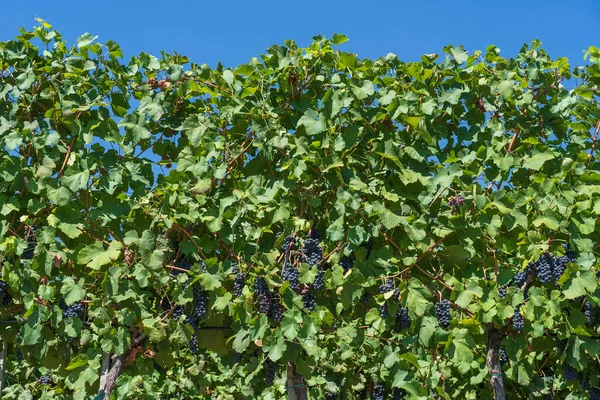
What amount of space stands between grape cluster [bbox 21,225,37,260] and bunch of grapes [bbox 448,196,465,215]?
8.77 feet

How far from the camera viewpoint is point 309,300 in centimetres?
492

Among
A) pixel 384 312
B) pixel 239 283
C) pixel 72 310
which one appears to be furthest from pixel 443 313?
pixel 72 310

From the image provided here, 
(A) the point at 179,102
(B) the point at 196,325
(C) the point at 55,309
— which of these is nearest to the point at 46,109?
(A) the point at 179,102

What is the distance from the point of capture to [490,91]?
18.1 feet

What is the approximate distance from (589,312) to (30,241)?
145 inches

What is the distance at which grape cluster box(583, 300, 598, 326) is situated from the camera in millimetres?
5124

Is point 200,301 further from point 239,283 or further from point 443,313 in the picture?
point 443,313

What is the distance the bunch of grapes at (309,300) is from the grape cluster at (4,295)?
1919 millimetres

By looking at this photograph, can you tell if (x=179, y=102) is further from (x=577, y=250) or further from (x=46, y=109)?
(x=577, y=250)

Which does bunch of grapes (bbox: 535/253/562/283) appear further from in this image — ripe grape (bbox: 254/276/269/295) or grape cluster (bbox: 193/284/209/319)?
grape cluster (bbox: 193/284/209/319)

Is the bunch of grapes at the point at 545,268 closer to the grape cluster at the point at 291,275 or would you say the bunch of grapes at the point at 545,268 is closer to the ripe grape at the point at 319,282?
the ripe grape at the point at 319,282

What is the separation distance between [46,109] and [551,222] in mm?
3395

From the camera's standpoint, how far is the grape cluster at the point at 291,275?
4.83 metres

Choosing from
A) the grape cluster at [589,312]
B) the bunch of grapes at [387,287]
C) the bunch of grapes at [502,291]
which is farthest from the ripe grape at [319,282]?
the grape cluster at [589,312]
